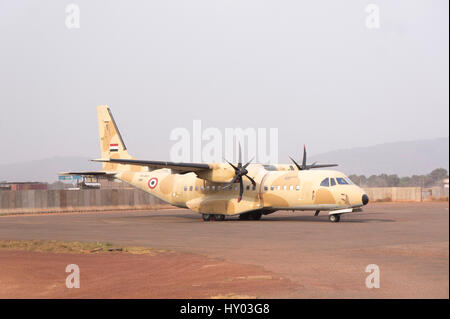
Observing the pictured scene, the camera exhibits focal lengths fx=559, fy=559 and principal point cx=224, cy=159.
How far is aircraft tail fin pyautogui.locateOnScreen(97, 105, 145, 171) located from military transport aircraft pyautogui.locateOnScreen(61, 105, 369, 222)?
4.9 inches

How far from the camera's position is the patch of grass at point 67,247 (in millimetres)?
19969

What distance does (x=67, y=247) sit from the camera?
69.7 feet

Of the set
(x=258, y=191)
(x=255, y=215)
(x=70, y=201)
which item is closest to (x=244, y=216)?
(x=255, y=215)

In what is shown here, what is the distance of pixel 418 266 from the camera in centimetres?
1459

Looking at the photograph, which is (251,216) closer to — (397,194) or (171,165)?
(171,165)

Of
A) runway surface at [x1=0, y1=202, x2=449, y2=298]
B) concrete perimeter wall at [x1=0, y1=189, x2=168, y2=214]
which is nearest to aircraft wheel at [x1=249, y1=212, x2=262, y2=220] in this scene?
runway surface at [x1=0, y1=202, x2=449, y2=298]

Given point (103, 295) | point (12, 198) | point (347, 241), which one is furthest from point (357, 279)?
point (12, 198)

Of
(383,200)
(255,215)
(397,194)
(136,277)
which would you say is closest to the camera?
(136,277)

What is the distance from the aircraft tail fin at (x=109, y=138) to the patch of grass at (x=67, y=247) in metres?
21.9

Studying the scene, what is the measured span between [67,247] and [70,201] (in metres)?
34.4

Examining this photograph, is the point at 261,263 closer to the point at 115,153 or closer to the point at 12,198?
the point at 115,153

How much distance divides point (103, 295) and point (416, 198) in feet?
258

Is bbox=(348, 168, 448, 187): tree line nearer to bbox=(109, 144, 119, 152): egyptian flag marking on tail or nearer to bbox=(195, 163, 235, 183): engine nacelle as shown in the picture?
bbox=(109, 144, 119, 152): egyptian flag marking on tail

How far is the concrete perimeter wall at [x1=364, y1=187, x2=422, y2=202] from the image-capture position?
3270 inches
